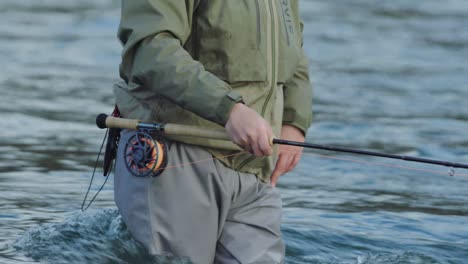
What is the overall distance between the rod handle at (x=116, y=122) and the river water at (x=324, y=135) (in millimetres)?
510

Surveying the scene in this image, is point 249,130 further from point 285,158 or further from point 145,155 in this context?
point 285,158

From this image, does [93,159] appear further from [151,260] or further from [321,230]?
[151,260]

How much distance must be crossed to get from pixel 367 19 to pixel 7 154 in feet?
31.1

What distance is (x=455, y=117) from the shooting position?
33.2ft

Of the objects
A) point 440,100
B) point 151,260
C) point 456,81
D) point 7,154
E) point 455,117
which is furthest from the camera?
point 456,81

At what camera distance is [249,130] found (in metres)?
3.89

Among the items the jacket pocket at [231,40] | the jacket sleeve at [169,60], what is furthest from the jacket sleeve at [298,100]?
the jacket sleeve at [169,60]

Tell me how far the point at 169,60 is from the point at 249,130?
37cm

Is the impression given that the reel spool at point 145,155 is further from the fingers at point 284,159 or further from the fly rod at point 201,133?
the fingers at point 284,159

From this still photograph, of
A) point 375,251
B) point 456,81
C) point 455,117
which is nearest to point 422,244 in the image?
point 375,251

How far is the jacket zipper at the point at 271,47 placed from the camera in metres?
4.28

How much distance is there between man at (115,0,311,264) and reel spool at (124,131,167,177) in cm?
4

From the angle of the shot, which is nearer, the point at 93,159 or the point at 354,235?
the point at 354,235

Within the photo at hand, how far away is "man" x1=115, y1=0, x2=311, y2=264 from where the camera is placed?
3949 millimetres
